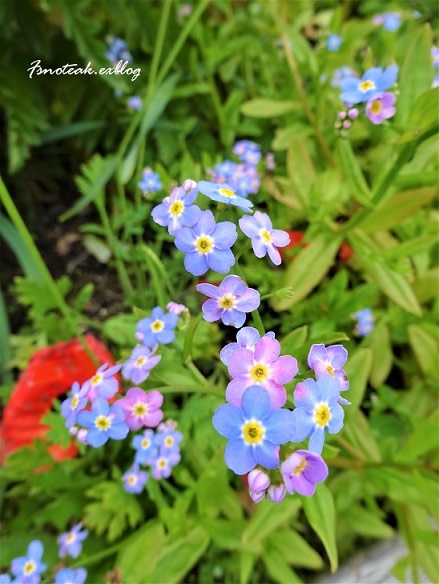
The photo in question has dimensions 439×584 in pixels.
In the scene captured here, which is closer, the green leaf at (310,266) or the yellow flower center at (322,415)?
the yellow flower center at (322,415)

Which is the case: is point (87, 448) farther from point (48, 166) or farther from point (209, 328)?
point (48, 166)

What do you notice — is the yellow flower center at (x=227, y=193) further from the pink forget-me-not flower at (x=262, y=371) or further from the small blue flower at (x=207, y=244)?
the pink forget-me-not flower at (x=262, y=371)

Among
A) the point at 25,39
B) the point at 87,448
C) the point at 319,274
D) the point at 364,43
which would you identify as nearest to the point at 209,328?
the point at 319,274

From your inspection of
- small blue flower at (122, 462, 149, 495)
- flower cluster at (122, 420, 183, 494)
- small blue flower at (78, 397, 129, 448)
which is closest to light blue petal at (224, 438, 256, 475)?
small blue flower at (78, 397, 129, 448)

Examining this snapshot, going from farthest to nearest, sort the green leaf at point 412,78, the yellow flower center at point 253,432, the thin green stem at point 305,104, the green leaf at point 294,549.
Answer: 1. the thin green stem at point 305,104
2. the green leaf at point 412,78
3. the green leaf at point 294,549
4. the yellow flower center at point 253,432

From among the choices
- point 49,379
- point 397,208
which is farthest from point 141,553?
point 397,208

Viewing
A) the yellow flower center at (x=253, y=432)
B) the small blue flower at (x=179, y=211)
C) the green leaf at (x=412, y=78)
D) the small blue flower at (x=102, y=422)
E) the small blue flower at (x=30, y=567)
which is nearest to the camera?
the yellow flower center at (x=253, y=432)

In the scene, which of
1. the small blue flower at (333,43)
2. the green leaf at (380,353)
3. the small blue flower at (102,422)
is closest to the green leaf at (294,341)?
the small blue flower at (102,422)
